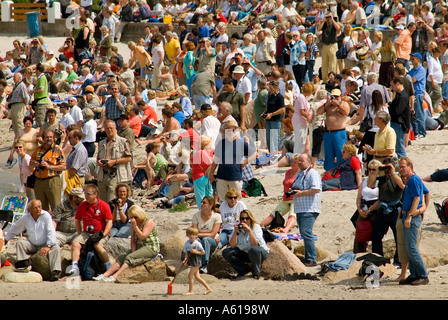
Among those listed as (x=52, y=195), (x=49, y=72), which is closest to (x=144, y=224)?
(x=52, y=195)

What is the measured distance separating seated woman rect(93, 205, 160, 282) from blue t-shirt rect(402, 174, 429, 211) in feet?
11.1

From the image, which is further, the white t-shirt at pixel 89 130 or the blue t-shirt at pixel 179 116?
the blue t-shirt at pixel 179 116

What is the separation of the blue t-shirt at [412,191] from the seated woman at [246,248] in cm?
204

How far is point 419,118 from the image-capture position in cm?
1759

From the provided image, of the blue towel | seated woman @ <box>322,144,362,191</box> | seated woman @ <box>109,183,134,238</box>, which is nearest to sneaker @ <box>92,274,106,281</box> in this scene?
seated woman @ <box>109,183,134,238</box>

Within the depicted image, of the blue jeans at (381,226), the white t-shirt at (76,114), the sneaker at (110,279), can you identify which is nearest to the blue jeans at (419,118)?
the blue jeans at (381,226)

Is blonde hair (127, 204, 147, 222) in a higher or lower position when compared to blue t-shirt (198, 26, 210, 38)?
lower

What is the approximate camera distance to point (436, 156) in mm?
16031

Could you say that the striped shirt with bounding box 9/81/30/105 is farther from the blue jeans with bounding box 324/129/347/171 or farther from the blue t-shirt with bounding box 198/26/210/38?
the blue jeans with bounding box 324/129/347/171

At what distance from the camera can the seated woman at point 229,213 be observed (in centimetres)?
1198

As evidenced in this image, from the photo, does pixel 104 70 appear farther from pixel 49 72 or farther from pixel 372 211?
pixel 372 211

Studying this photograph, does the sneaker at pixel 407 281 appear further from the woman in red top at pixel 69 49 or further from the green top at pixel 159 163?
the woman in red top at pixel 69 49

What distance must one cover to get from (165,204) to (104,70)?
287 inches

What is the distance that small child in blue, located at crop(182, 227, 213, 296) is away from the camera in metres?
10.5
